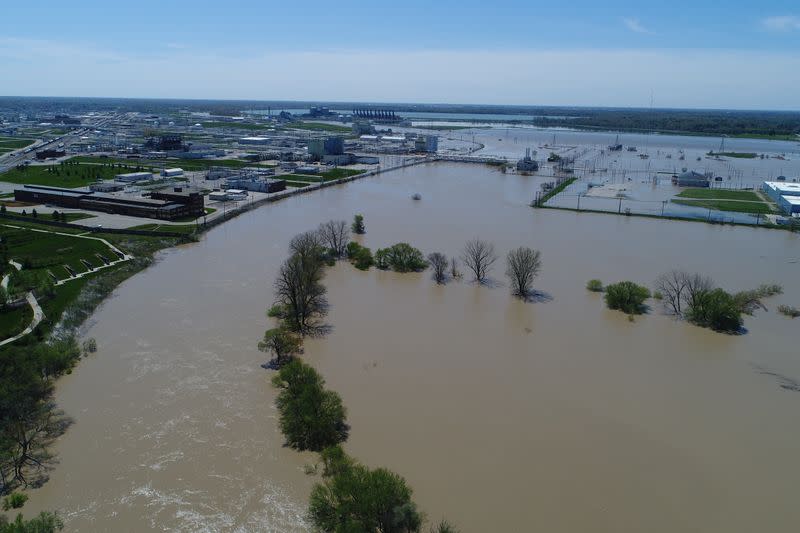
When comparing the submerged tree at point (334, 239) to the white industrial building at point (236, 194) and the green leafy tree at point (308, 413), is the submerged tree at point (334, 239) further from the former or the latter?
the white industrial building at point (236, 194)

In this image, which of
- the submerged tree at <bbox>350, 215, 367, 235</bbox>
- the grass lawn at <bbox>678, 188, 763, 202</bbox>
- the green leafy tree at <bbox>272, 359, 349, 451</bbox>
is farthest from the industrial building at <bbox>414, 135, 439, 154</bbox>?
the green leafy tree at <bbox>272, 359, 349, 451</bbox>

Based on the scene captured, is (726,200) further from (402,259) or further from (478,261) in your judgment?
(402,259)

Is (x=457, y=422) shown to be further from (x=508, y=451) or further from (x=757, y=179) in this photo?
(x=757, y=179)

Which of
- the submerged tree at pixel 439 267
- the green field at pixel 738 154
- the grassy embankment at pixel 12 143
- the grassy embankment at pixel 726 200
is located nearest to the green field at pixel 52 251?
the submerged tree at pixel 439 267

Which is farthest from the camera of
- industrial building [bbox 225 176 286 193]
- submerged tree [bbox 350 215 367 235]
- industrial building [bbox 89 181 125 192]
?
industrial building [bbox 225 176 286 193]

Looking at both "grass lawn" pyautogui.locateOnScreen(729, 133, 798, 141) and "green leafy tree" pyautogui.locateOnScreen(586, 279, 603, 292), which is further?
"grass lawn" pyautogui.locateOnScreen(729, 133, 798, 141)

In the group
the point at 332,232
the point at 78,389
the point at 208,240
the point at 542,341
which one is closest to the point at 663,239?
the point at 542,341

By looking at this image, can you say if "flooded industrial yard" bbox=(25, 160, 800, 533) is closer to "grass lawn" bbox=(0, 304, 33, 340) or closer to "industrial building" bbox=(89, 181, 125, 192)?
"grass lawn" bbox=(0, 304, 33, 340)

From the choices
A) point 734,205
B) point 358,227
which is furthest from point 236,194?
point 734,205
